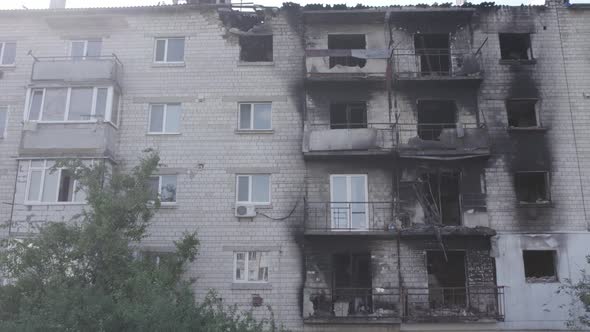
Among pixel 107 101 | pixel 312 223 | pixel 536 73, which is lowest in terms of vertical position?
pixel 312 223

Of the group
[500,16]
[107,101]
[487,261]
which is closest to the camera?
[487,261]

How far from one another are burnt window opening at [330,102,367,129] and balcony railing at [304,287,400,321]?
21.8ft

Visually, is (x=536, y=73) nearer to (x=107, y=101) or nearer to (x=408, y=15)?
(x=408, y=15)

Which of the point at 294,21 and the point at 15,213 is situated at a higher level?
the point at 294,21

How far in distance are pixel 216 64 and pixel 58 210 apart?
8.44 m

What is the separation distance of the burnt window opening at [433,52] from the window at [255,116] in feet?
22.0

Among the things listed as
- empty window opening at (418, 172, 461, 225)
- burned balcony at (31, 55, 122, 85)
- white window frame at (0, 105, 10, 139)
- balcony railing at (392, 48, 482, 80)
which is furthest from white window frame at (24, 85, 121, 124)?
empty window opening at (418, 172, 461, 225)

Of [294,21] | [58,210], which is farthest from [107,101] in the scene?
[294,21]

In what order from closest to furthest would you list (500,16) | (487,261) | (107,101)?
1. (487,261)
2. (107,101)
3. (500,16)

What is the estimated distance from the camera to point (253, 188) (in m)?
21.4

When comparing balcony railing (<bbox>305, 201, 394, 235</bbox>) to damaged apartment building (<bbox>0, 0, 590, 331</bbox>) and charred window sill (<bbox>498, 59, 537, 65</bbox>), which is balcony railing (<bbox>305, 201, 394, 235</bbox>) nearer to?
damaged apartment building (<bbox>0, 0, 590, 331</bbox>)

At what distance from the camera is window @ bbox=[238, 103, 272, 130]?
22109 mm

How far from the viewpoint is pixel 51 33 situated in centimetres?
2345

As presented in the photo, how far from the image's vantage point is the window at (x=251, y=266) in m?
20.4
